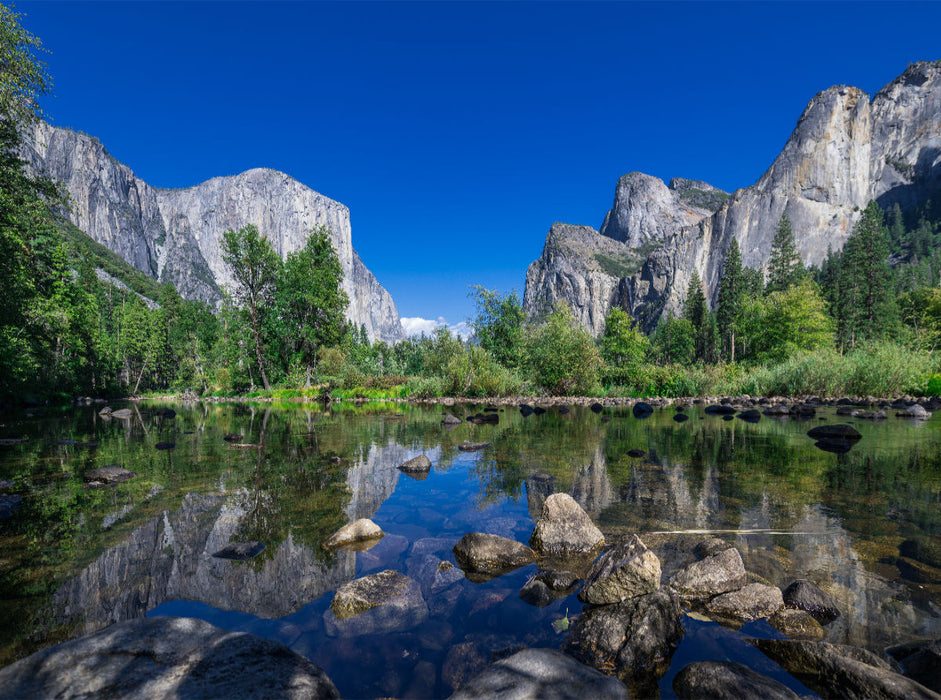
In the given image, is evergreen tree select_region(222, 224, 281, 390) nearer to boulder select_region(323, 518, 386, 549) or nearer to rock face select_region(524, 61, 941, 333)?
boulder select_region(323, 518, 386, 549)

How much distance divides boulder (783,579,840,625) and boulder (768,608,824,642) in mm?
95

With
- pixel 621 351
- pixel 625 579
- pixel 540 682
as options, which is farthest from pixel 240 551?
pixel 621 351

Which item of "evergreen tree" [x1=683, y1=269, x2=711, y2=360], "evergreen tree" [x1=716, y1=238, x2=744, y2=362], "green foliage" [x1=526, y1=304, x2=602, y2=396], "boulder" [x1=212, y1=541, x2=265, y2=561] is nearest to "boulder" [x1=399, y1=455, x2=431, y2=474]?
"boulder" [x1=212, y1=541, x2=265, y2=561]

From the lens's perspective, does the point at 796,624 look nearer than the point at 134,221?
Yes

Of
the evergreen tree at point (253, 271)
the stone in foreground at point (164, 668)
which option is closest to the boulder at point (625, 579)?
the stone in foreground at point (164, 668)

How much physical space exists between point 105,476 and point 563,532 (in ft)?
29.4

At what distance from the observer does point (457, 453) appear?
11.3 meters

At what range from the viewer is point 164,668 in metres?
2.17

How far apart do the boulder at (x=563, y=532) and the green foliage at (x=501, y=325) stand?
34408mm

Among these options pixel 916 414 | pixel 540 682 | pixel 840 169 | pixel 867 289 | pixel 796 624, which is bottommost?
pixel 796 624

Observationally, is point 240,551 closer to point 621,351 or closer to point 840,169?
point 621,351

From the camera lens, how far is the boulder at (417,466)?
365 inches

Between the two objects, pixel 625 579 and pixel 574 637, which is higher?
pixel 625 579

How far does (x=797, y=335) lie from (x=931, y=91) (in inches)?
7672
